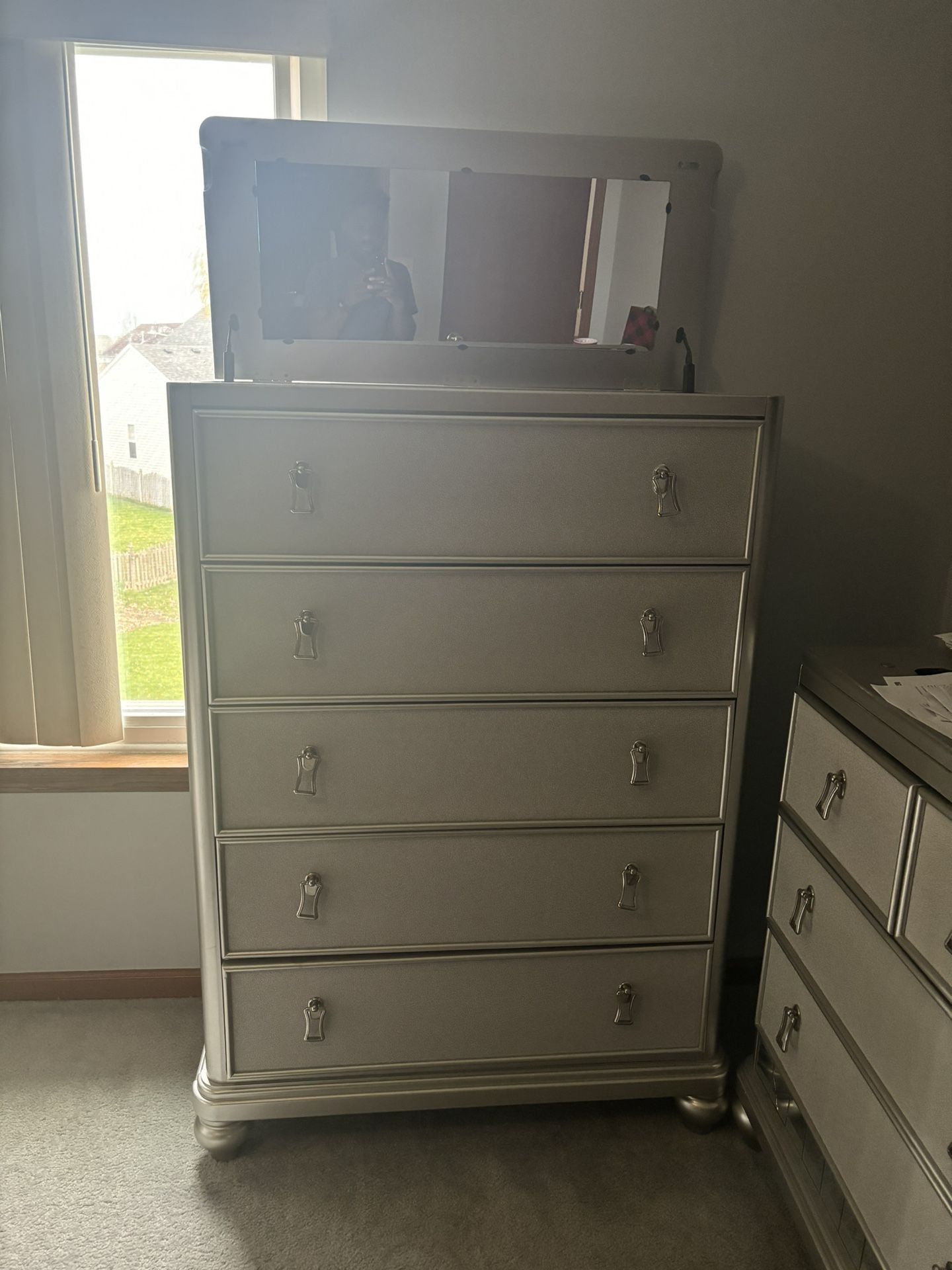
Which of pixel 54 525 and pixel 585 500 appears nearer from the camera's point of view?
pixel 585 500

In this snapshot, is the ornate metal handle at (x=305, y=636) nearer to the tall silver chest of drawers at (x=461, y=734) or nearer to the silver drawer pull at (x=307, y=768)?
the tall silver chest of drawers at (x=461, y=734)

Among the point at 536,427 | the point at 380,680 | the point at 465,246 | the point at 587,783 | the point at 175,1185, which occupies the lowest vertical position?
the point at 175,1185

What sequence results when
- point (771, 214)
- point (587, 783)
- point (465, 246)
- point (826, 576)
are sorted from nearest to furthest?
point (587, 783), point (465, 246), point (771, 214), point (826, 576)

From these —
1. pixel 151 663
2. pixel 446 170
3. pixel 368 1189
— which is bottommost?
pixel 368 1189

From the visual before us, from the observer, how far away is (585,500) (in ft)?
4.51

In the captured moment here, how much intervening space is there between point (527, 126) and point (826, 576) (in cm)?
105

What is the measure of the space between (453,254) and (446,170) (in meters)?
0.14

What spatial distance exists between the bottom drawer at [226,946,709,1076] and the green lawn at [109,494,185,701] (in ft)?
2.39

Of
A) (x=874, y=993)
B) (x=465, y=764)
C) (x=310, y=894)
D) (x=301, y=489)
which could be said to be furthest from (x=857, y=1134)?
(x=301, y=489)

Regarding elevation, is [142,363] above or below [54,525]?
above

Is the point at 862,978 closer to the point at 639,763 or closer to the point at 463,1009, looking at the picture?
the point at 639,763

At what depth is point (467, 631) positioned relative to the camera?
140 cm

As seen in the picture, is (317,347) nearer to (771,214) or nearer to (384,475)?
(384,475)

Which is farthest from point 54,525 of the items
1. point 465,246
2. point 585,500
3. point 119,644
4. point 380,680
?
point 585,500
